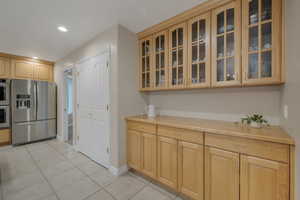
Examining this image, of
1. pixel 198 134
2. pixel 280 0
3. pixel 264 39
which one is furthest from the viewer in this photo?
pixel 198 134

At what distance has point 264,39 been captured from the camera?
136cm

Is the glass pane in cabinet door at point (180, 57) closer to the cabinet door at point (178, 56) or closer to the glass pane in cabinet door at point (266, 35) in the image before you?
the cabinet door at point (178, 56)

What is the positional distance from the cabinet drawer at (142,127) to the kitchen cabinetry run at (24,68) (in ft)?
12.3

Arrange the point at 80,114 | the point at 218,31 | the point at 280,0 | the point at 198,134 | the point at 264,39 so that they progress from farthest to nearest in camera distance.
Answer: the point at 80,114 < the point at 218,31 < the point at 198,134 < the point at 264,39 < the point at 280,0

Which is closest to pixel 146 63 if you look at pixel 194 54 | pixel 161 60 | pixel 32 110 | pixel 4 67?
pixel 161 60

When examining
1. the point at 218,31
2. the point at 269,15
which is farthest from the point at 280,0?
the point at 218,31

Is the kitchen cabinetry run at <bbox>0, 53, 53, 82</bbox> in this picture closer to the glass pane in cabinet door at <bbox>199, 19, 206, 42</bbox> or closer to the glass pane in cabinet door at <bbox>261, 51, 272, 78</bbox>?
the glass pane in cabinet door at <bbox>199, 19, 206, 42</bbox>

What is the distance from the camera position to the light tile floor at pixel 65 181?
1.74 m

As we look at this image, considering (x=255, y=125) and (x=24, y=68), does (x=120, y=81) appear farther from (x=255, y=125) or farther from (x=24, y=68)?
(x=24, y=68)

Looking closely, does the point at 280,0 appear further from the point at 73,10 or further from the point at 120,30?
the point at 73,10

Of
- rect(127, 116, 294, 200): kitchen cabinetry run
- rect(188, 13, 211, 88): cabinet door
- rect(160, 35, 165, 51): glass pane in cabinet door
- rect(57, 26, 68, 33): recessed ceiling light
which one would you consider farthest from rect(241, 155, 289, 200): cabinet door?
rect(57, 26, 68, 33): recessed ceiling light

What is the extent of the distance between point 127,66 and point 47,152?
9.47ft

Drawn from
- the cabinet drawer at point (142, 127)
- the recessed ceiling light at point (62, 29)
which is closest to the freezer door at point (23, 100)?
the recessed ceiling light at point (62, 29)

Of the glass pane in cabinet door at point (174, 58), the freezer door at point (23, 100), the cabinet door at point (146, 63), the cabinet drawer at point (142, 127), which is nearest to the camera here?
the cabinet drawer at point (142, 127)
